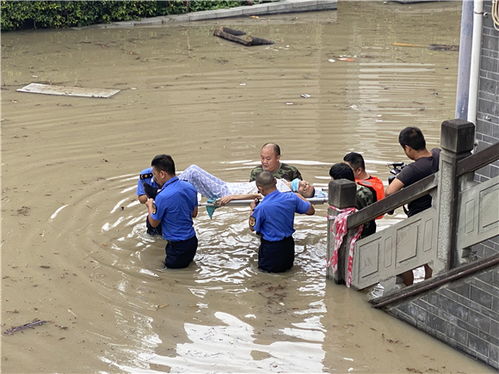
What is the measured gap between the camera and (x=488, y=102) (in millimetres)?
8180

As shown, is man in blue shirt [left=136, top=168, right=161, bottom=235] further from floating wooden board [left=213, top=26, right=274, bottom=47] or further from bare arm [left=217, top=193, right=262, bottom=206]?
floating wooden board [left=213, top=26, right=274, bottom=47]

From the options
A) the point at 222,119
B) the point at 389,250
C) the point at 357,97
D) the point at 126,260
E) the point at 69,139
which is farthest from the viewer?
the point at 357,97

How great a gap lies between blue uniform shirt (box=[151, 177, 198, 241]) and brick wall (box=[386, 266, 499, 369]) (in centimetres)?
250

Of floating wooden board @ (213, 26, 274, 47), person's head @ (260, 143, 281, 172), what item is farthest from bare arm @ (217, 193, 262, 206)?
floating wooden board @ (213, 26, 274, 47)

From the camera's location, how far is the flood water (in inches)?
322

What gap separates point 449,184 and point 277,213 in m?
2.08

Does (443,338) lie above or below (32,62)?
below

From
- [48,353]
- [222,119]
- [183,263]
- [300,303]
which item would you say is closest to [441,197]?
[300,303]

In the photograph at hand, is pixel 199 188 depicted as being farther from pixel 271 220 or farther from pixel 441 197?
pixel 441 197

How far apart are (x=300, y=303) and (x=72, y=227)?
127 inches

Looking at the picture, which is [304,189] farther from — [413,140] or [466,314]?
[466,314]

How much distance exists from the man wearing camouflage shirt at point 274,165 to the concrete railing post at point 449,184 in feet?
8.41

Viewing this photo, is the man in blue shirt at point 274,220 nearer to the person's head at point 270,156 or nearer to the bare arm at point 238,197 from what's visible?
the bare arm at point 238,197

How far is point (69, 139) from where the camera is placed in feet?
46.0
